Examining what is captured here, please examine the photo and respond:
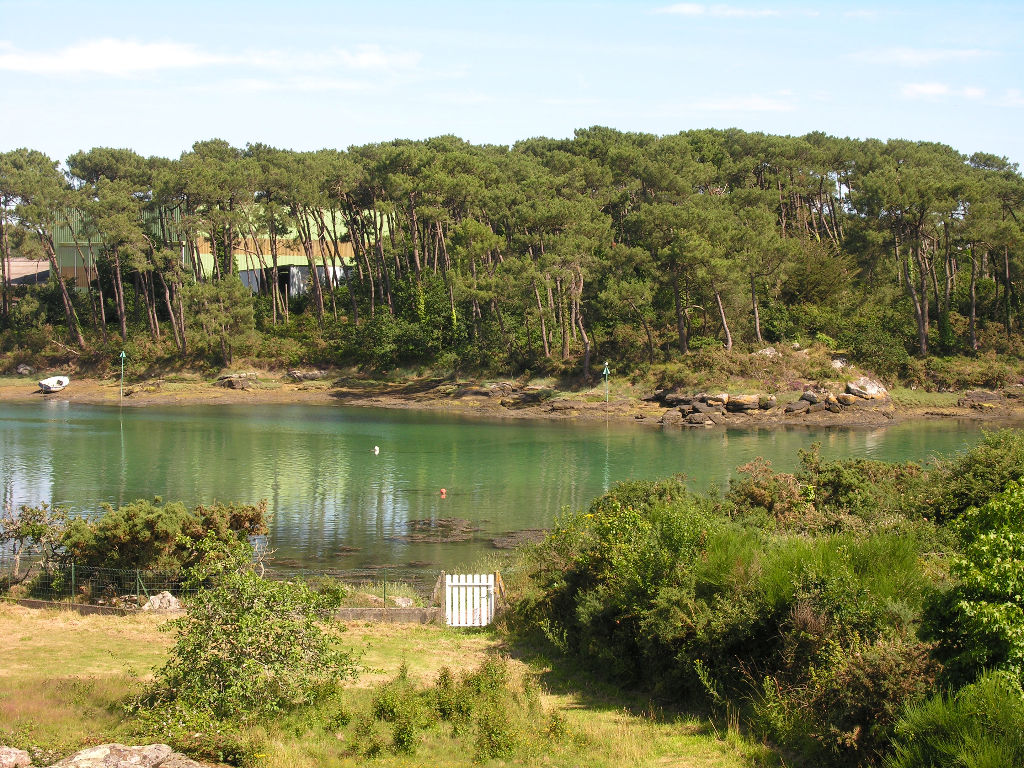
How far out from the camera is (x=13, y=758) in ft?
36.7

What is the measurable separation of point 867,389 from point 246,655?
52790 mm

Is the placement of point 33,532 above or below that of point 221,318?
below

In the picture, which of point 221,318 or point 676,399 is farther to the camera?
point 221,318

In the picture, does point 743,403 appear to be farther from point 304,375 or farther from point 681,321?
point 304,375

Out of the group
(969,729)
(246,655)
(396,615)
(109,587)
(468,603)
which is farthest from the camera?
(109,587)

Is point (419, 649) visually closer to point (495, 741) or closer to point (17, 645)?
point (495, 741)

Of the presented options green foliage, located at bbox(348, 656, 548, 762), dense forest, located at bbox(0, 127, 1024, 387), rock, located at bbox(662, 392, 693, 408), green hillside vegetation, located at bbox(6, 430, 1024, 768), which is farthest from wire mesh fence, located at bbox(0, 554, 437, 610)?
dense forest, located at bbox(0, 127, 1024, 387)

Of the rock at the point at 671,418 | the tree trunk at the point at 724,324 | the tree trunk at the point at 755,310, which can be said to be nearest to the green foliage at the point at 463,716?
the rock at the point at 671,418

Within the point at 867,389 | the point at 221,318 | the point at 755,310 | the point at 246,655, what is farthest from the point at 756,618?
the point at 221,318

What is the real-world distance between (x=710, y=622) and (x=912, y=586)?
120 inches

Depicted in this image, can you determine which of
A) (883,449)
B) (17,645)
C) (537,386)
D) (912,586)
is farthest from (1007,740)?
(537,386)

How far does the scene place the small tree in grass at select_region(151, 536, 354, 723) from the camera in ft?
42.5

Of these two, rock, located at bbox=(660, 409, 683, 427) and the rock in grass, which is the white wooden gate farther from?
rock, located at bbox=(660, 409, 683, 427)

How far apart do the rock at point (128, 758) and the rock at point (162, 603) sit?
948 cm
